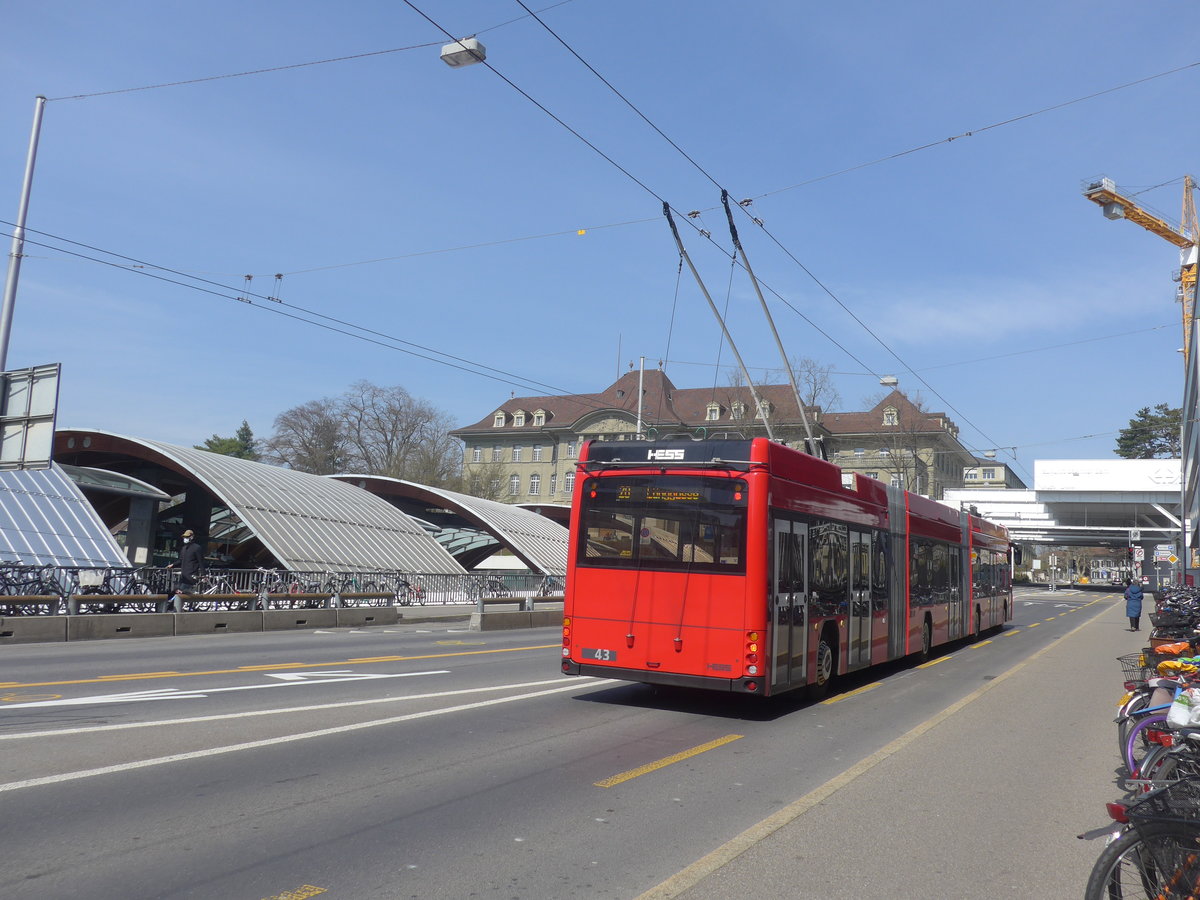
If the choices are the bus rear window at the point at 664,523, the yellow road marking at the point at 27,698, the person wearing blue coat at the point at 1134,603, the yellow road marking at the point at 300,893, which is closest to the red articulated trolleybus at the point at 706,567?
the bus rear window at the point at 664,523

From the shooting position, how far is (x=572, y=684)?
13.7m

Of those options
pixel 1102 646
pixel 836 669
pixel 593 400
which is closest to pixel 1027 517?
pixel 593 400

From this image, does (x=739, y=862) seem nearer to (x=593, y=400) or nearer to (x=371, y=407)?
(x=371, y=407)

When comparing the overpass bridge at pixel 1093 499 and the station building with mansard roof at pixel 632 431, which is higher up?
the station building with mansard roof at pixel 632 431

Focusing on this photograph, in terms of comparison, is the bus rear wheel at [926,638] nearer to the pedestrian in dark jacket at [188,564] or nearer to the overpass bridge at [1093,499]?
the pedestrian in dark jacket at [188,564]

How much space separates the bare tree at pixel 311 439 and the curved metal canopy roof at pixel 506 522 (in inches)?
1336

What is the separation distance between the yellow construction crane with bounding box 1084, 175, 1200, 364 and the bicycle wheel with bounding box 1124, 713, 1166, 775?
2472 inches

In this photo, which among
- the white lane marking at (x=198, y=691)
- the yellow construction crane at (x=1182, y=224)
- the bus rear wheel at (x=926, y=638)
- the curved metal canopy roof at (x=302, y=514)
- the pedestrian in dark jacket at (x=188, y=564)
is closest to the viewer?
the white lane marking at (x=198, y=691)

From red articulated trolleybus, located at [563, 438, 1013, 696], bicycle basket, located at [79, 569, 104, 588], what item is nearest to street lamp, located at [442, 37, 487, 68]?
red articulated trolleybus, located at [563, 438, 1013, 696]

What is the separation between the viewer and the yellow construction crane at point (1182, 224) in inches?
2621

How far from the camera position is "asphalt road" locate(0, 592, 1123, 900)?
17.1 feet

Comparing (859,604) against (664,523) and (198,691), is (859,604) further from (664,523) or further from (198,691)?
(198,691)

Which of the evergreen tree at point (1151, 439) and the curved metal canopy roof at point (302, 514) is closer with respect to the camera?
the curved metal canopy roof at point (302, 514)

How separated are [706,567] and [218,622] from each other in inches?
616
